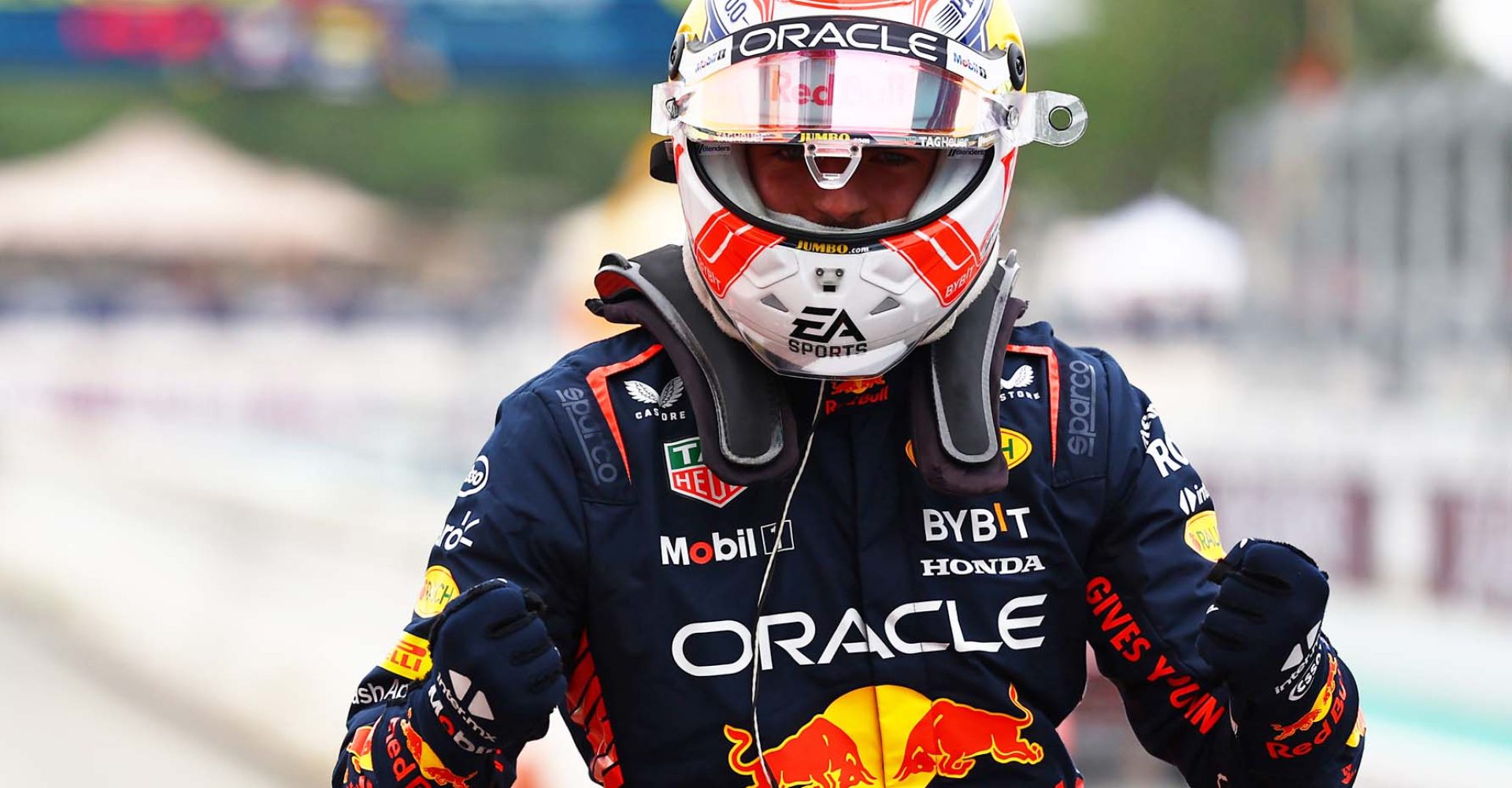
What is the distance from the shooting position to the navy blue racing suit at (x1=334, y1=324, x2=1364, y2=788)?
253cm

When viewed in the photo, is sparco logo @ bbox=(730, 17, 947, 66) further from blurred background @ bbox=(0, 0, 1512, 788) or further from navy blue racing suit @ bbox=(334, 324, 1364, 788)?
blurred background @ bbox=(0, 0, 1512, 788)

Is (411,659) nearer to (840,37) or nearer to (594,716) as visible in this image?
(594,716)

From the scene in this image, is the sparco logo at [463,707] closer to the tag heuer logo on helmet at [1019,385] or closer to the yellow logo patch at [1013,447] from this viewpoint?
the yellow logo patch at [1013,447]

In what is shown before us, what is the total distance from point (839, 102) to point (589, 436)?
49 centimetres

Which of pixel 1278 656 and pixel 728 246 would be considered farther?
pixel 728 246

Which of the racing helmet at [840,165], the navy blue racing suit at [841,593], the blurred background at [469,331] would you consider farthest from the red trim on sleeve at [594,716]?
the blurred background at [469,331]

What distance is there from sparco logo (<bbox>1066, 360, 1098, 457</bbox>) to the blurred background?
7.93ft

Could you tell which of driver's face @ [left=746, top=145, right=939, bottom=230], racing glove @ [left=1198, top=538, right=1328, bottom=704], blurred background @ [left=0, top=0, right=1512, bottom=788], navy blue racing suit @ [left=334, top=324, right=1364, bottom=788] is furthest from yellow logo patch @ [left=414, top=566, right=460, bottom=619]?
blurred background @ [left=0, top=0, right=1512, bottom=788]

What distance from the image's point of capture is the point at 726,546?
258 cm

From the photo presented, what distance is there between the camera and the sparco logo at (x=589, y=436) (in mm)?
2561

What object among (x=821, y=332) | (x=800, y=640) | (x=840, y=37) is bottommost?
(x=800, y=640)

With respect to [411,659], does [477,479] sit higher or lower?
higher

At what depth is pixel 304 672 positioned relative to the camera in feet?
30.2

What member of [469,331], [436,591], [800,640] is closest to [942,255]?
[800,640]
